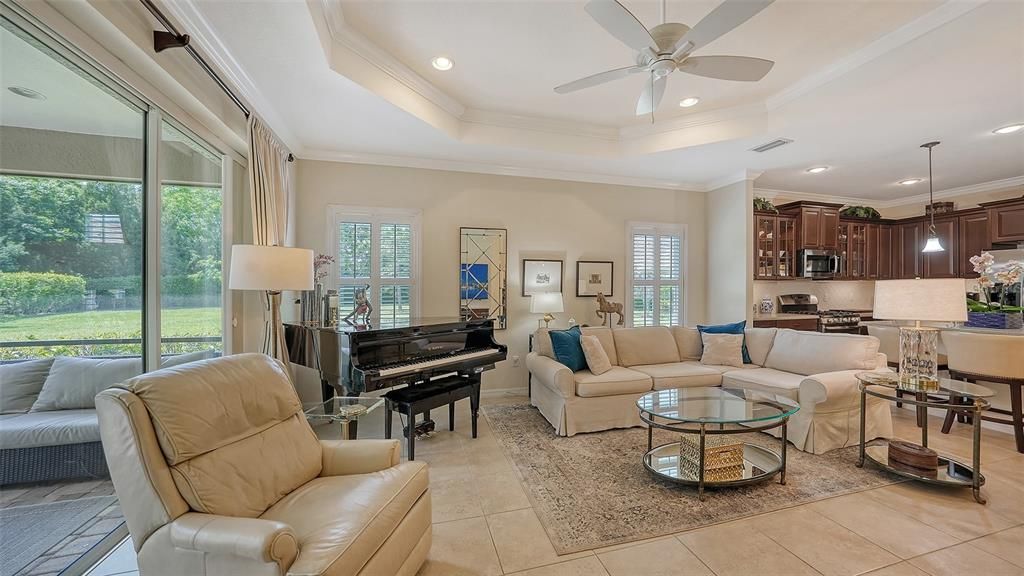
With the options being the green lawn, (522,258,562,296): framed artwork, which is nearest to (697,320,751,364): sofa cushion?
(522,258,562,296): framed artwork

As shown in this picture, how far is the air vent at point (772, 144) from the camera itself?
396 centimetres

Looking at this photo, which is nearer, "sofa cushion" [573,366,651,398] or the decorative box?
the decorative box

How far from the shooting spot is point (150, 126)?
7.49 feet

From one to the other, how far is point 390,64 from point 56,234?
7.16 feet

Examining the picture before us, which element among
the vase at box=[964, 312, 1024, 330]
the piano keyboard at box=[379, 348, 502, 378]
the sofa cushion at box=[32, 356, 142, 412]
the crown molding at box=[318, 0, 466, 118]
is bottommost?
the piano keyboard at box=[379, 348, 502, 378]

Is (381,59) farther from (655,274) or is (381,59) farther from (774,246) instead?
(774,246)

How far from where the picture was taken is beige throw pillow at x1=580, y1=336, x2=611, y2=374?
3715 millimetres

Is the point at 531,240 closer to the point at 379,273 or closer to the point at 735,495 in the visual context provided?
the point at 379,273

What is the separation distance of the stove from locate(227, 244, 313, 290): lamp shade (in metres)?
6.30

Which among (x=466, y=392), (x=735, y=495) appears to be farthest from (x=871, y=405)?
(x=466, y=392)

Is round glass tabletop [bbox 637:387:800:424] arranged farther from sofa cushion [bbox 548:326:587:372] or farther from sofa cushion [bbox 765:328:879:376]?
sofa cushion [bbox 765:328:879:376]

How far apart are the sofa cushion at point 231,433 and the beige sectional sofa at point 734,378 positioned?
215 cm

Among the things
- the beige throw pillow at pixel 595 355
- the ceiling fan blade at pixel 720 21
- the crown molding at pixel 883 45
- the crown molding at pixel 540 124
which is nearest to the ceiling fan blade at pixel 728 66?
the ceiling fan blade at pixel 720 21

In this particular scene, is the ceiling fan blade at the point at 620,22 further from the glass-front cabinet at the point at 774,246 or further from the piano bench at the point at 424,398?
the glass-front cabinet at the point at 774,246
